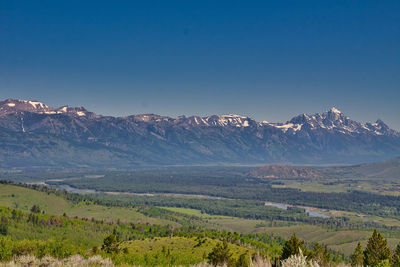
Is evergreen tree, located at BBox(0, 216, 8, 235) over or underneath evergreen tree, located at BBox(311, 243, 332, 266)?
underneath

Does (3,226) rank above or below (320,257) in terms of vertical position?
below

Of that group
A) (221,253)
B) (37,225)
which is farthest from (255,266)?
(37,225)

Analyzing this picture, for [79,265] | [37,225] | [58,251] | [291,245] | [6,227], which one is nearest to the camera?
[79,265]

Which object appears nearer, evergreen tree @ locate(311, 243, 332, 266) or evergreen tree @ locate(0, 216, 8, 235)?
evergreen tree @ locate(311, 243, 332, 266)

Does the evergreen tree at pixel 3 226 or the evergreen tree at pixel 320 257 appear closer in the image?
the evergreen tree at pixel 320 257

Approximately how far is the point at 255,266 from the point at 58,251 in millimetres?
33722

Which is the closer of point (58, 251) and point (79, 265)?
point (79, 265)

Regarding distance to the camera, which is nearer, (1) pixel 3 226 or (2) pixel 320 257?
(2) pixel 320 257

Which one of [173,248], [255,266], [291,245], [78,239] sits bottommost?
[78,239]

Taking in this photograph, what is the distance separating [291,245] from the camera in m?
72.8

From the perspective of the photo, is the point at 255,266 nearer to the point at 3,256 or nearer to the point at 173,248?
the point at 3,256

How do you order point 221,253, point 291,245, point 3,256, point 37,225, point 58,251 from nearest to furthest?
point 3,256 < point 58,251 < point 291,245 < point 221,253 < point 37,225

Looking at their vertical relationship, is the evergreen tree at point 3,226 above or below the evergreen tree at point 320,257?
below

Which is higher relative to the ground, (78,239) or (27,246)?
(27,246)
